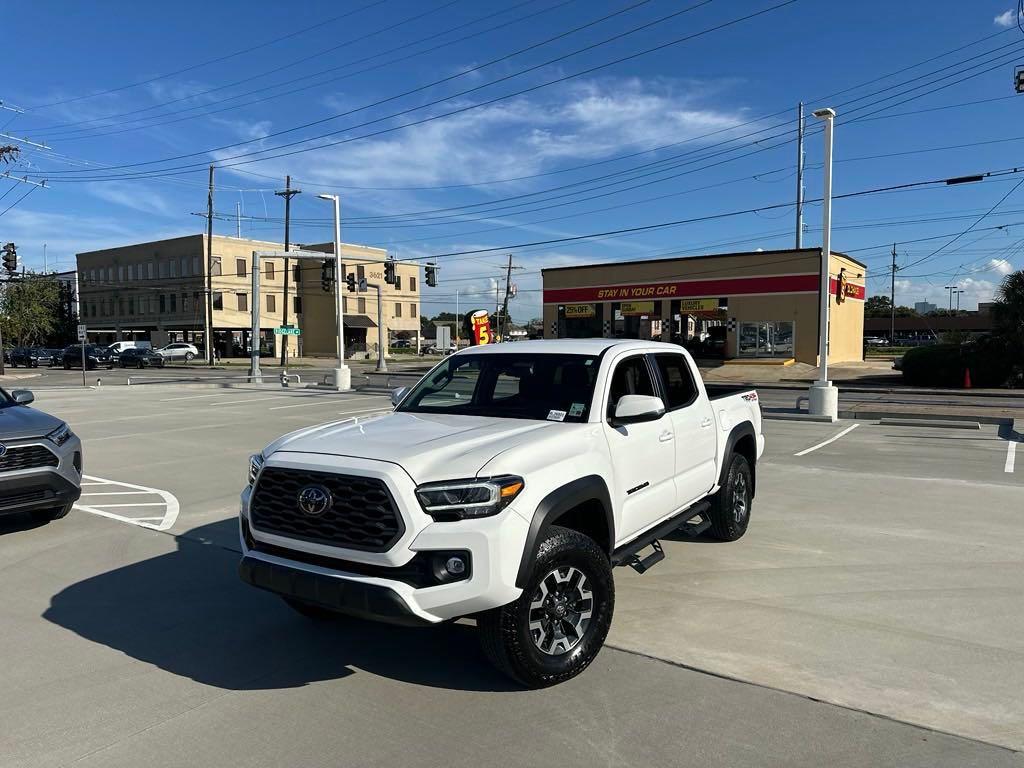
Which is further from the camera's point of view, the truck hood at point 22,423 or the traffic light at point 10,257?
the traffic light at point 10,257

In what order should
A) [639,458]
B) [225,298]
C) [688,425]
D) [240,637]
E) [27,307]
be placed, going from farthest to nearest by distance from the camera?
[225,298] < [27,307] < [688,425] < [639,458] < [240,637]

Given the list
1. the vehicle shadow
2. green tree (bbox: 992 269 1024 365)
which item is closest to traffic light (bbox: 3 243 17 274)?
the vehicle shadow

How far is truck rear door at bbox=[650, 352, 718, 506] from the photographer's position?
17.3 ft

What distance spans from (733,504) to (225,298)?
68.6 meters

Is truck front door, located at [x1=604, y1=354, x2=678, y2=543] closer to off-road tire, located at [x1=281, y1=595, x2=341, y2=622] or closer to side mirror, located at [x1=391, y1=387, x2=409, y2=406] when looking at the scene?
side mirror, located at [x1=391, y1=387, x2=409, y2=406]

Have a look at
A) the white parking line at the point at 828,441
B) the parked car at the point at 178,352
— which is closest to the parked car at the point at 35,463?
the white parking line at the point at 828,441

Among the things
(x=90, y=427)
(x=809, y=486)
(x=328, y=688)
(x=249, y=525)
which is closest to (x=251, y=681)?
(x=328, y=688)

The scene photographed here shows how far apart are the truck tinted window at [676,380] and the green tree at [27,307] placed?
74.1 meters

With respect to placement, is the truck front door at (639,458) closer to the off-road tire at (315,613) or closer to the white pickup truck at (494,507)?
the white pickup truck at (494,507)

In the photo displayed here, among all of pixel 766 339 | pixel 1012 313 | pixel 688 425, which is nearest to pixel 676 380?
pixel 688 425

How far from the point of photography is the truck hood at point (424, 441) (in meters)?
3.57

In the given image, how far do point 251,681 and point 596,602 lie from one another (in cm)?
189

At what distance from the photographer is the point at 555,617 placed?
12.5 feet

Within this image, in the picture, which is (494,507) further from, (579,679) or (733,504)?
(733,504)
